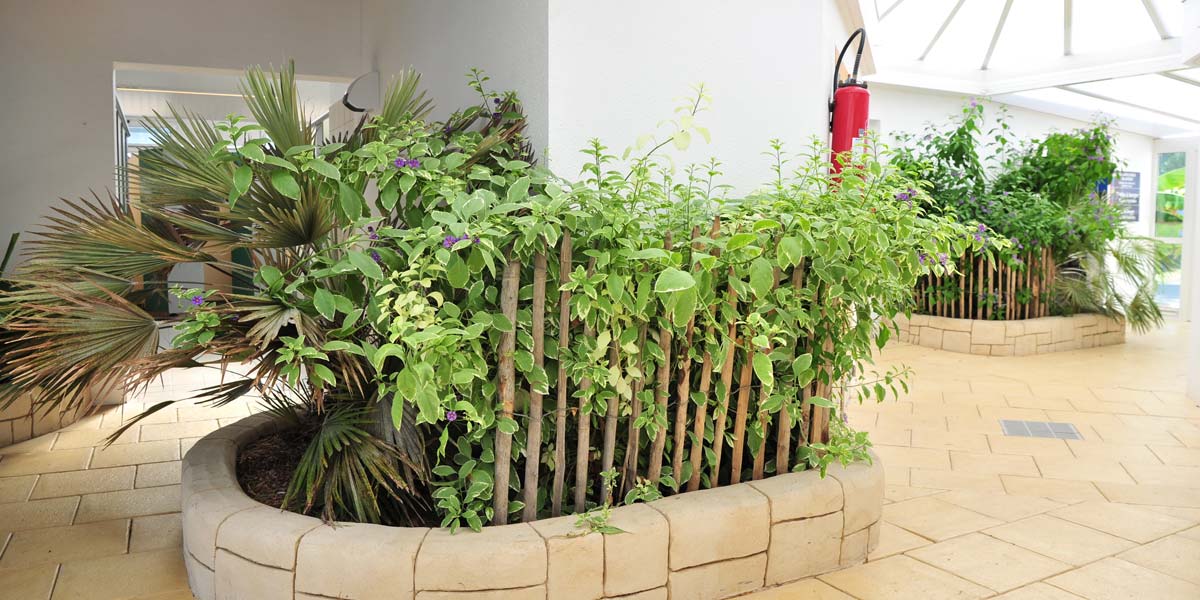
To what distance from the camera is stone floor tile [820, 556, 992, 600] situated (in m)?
2.24

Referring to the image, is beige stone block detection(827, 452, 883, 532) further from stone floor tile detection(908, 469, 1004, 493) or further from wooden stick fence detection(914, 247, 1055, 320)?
wooden stick fence detection(914, 247, 1055, 320)

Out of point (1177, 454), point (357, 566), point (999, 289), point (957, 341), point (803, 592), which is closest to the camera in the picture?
point (357, 566)

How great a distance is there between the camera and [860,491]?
2.39 m

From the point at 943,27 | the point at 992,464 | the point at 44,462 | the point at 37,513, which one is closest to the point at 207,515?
the point at 37,513

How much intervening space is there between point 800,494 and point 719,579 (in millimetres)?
334

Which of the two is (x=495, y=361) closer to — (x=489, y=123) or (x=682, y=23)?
(x=489, y=123)

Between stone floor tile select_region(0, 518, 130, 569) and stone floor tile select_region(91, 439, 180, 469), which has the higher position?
stone floor tile select_region(0, 518, 130, 569)

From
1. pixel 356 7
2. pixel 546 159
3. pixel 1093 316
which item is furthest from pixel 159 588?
pixel 1093 316

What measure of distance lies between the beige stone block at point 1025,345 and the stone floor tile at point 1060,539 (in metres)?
4.19

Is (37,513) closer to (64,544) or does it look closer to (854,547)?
(64,544)

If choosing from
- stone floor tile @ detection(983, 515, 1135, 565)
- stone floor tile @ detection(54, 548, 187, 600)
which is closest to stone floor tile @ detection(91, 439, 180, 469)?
stone floor tile @ detection(54, 548, 187, 600)

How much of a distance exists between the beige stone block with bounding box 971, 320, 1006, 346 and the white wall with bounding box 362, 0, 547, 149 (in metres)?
5.08

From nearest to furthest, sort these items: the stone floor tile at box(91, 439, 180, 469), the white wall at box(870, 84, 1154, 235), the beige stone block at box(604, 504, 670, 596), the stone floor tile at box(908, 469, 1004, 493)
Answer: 1. the beige stone block at box(604, 504, 670, 596)
2. the stone floor tile at box(908, 469, 1004, 493)
3. the stone floor tile at box(91, 439, 180, 469)
4. the white wall at box(870, 84, 1154, 235)

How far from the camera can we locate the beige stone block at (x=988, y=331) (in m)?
6.66
